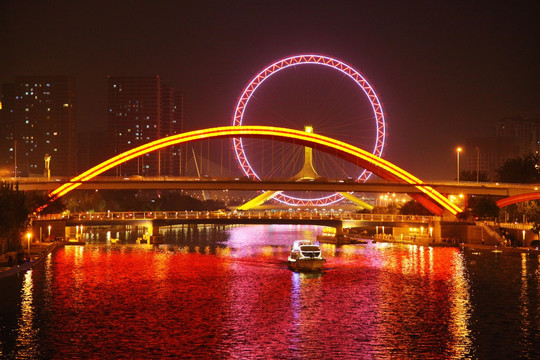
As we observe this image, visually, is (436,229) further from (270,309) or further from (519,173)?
(270,309)

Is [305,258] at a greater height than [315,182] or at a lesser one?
lesser

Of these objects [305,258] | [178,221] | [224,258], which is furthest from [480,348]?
[178,221]

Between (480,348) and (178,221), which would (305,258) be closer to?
(480,348)

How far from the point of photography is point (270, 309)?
50562mm

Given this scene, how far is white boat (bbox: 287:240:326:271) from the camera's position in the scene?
234 ft

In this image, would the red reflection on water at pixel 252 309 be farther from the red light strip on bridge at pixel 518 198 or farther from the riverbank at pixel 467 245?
the red light strip on bridge at pixel 518 198

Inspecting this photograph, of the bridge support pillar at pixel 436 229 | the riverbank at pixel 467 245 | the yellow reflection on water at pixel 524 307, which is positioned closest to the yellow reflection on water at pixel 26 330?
the yellow reflection on water at pixel 524 307

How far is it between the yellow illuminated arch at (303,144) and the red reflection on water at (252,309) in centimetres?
3201

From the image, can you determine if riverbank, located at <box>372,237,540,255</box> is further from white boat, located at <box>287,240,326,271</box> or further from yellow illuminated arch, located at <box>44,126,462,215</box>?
white boat, located at <box>287,240,326,271</box>

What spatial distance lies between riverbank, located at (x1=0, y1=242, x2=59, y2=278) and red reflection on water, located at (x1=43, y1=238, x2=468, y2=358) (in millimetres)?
2204

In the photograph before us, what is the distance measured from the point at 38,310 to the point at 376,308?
66.9 ft

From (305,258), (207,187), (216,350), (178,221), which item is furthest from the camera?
(178,221)

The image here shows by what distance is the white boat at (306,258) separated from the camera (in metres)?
71.4

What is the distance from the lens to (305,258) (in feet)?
235
